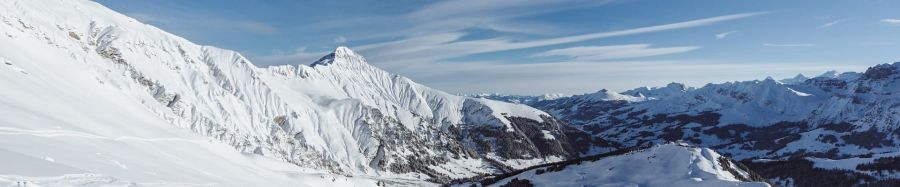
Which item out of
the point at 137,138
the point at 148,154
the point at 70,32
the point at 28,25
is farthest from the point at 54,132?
the point at 70,32

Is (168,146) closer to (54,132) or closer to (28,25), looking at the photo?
(54,132)

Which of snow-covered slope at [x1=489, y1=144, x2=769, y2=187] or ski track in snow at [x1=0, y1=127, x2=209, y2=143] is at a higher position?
ski track in snow at [x1=0, y1=127, x2=209, y2=143]

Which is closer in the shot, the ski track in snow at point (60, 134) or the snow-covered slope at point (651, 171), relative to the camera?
the ski track in snow at point (60, 134)

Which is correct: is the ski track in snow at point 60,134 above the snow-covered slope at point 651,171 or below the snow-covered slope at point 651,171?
above

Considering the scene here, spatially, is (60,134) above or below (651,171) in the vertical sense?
above

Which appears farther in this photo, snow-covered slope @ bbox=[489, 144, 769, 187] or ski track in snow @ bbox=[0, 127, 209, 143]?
snow-covered slope @ bbox=[489, 144, 769, 187]

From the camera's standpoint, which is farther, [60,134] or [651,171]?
[651,171]

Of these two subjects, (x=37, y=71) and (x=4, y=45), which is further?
(x=4, y=45)

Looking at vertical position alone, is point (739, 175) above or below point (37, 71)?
below
